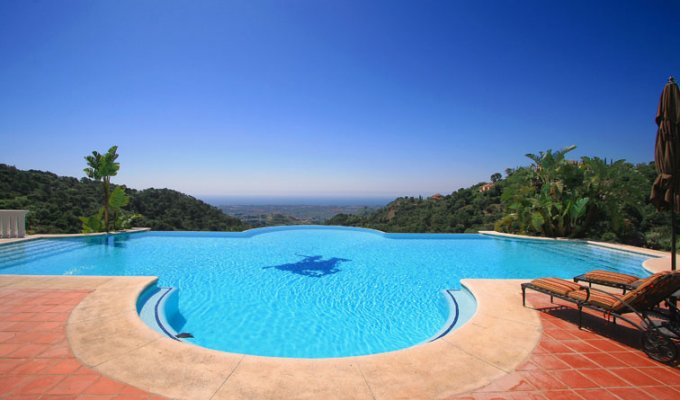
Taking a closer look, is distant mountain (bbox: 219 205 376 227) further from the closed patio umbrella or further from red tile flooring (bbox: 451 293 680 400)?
the closed patio umbrella

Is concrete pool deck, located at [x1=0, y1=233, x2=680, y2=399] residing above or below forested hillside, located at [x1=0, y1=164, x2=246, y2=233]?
below

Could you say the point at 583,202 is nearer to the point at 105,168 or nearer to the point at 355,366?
the point at 355,366

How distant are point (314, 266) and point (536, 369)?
7.03 m

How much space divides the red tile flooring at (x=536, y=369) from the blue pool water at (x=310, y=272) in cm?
180

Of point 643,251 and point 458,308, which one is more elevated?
point 643,251

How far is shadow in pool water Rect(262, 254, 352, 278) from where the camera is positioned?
8742mm

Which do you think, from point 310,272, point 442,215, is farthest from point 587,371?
point 442,215

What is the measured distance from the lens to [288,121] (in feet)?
67.5

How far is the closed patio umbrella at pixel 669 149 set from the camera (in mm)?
4312

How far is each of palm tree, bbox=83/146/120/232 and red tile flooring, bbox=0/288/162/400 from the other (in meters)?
11.4

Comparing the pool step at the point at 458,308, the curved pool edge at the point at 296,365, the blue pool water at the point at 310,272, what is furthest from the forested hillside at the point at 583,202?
the curved pool edge at the point at 296,365

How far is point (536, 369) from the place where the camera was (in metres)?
3.05

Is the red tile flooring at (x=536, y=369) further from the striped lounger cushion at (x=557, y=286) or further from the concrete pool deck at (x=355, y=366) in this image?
the striped lounger cushion at (x=557, y=286)

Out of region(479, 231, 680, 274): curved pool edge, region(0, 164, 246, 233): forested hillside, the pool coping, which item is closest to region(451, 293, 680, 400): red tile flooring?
region(479, 231, 680, 274): curved pool edge
